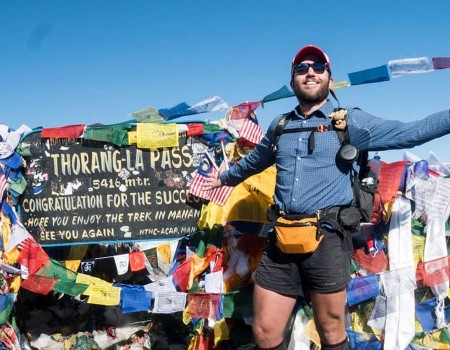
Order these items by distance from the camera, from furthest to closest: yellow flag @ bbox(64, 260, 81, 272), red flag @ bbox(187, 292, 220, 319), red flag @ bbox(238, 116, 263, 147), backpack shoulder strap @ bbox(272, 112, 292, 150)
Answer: yellow flag @ bbox(64, 260, 81, 272) < red flag @ bbox(238, 116, 263, 147) < red flag @ bbox(187, 292, 220, 319) < backpack shoulder strap @ bbox(272, 112, 292, 150)

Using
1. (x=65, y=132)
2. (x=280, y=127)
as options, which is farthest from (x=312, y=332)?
(x=65, y=132)

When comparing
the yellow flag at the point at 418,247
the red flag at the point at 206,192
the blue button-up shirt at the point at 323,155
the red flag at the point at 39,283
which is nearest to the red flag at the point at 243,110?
the red flag at the point at 206,192

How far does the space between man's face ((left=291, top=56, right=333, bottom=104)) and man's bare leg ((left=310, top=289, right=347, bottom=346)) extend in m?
1.30

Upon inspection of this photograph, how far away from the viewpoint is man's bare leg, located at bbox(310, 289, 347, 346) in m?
3.61

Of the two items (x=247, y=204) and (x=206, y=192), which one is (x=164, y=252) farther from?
(x=247, y=204)

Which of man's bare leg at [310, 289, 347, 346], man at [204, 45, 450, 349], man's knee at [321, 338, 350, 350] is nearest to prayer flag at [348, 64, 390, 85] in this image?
man at [204, 45, 450, 349]

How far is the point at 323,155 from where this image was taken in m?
3.61

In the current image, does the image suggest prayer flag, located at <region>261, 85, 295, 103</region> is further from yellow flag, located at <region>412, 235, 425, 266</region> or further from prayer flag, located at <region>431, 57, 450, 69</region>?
yellow flag, located at <region>412, 235, 425, 266</region>

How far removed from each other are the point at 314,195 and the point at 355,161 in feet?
1.21

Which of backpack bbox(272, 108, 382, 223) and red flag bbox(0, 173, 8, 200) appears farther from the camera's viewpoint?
red flag bbox(0, 173, 8, 200)

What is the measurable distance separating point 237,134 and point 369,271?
1.65m

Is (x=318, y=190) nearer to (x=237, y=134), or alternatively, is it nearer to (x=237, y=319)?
(x=237, y=134)

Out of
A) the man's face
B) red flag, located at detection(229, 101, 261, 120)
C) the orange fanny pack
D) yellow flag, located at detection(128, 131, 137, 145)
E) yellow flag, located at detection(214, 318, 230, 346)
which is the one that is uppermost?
the man's face

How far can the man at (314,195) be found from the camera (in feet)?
11.8
